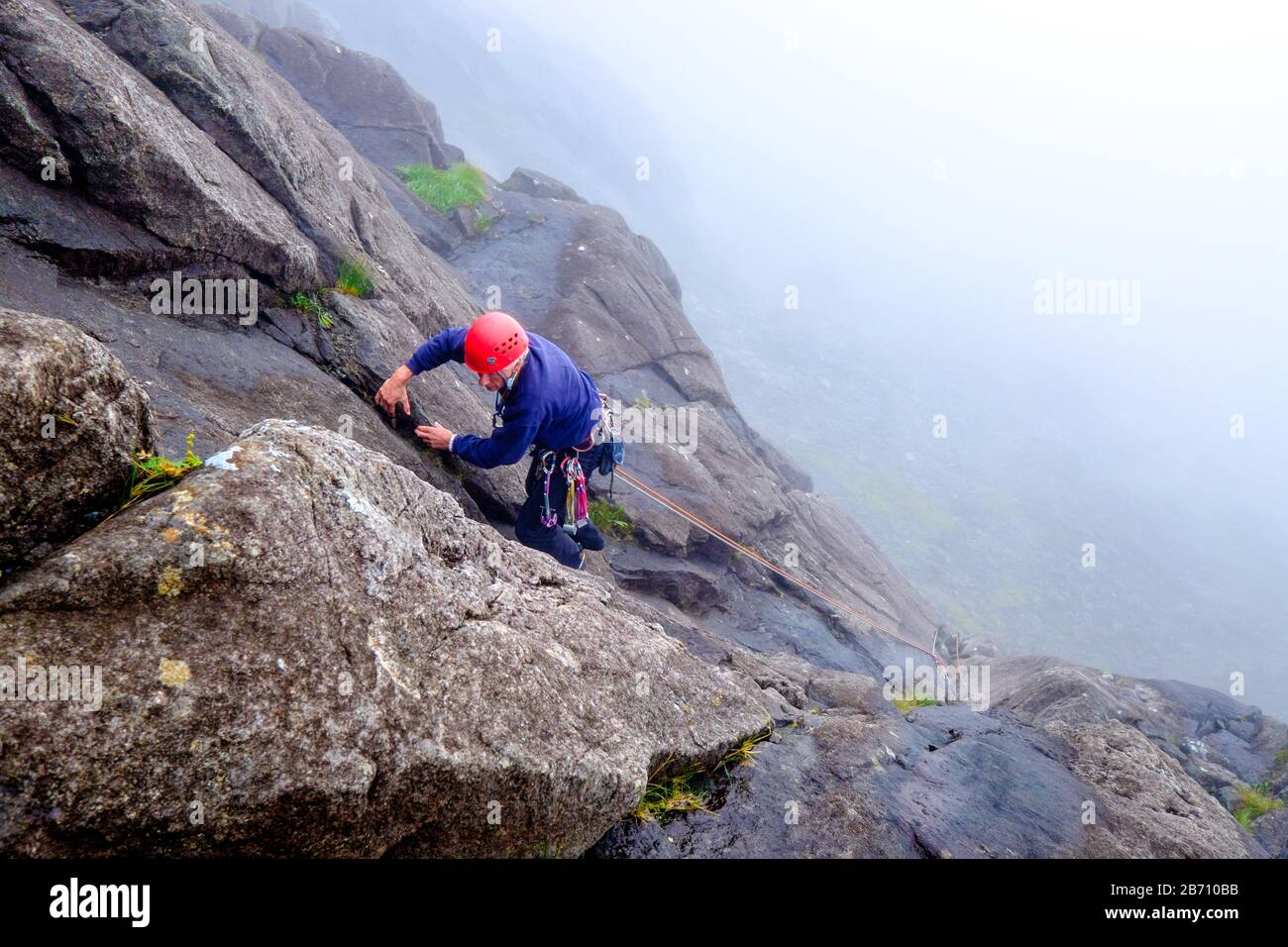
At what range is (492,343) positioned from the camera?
19.5 ft

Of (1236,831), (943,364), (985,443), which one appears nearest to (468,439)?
(1236,831)

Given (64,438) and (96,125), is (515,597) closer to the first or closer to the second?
(64,438)

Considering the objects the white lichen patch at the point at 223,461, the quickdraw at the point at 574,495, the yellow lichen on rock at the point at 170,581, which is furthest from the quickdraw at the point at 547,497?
the yellow lichen on rock at the point at 170,581

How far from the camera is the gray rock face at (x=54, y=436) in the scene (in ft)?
9.00

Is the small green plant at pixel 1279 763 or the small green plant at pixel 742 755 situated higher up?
the small green plant at pixel 742 755

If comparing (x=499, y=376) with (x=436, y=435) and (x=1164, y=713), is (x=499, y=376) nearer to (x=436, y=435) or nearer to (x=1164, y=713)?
(x=436, y=435)

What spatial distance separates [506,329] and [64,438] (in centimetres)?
350

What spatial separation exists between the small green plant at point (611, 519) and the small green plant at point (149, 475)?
331 inches

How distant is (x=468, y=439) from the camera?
668cm

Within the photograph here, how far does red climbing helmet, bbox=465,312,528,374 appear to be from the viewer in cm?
592

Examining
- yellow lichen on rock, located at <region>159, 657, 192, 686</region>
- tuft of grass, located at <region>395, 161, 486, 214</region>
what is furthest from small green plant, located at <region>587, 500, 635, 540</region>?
tuft of grass, located at <region>395, 161, 486, 214</region>

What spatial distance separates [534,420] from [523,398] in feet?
0.77

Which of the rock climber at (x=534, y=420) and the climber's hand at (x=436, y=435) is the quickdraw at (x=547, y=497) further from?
the climber's hand at (x=436, y=435)

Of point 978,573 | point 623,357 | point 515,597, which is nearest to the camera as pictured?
point 515,597
